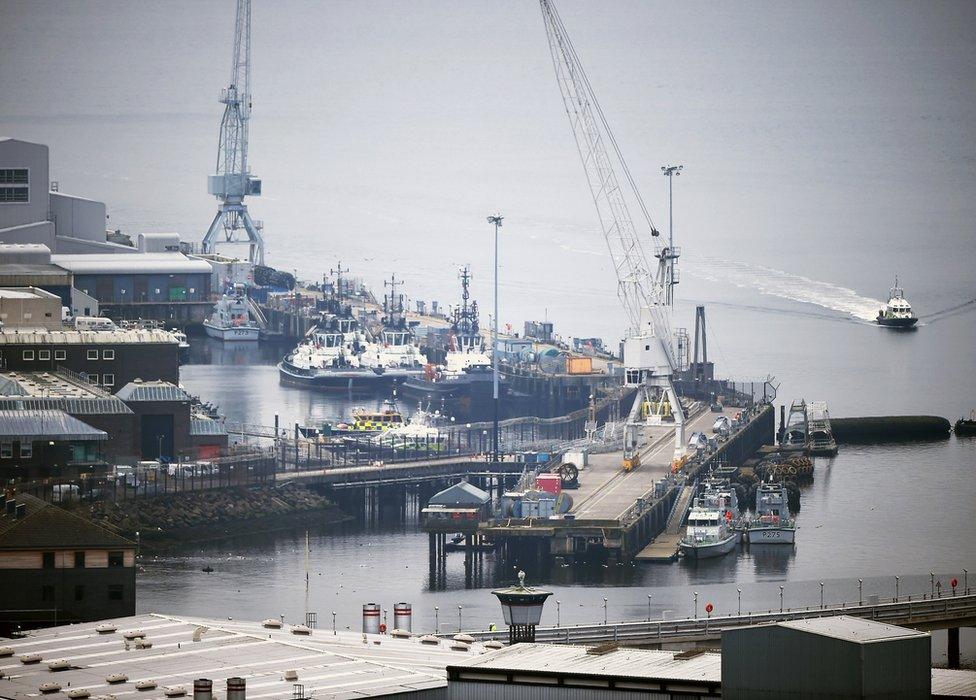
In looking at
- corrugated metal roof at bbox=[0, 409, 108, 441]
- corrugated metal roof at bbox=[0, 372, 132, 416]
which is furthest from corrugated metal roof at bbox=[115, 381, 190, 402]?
corrugated metal roof at bbox=[0, 409, 108, 441]

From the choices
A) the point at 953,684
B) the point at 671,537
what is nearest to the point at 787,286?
the point at 671,537

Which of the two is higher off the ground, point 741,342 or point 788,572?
point 741,342

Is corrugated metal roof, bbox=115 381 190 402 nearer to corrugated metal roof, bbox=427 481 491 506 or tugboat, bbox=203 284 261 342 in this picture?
corrugated metal roof, bbox=427 481 491 506

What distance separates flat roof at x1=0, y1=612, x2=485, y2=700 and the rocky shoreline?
22.9 metres

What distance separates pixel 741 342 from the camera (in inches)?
4230

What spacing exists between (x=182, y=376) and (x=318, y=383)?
4.58 metres

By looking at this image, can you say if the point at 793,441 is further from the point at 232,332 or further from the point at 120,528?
the point at 232,332

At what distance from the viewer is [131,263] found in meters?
97.4

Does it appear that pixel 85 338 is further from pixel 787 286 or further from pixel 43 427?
pixel 787 286

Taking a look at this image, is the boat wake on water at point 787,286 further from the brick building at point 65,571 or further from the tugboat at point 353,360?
the brick building at point 65,571

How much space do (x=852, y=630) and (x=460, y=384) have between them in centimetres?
6055

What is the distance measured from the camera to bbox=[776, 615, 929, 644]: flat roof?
79.4ft

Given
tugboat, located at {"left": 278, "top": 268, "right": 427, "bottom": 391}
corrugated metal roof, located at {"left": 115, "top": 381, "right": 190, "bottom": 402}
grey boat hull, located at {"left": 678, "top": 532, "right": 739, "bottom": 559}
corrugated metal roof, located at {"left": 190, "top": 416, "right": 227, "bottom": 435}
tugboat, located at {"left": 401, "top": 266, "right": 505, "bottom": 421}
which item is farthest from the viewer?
Result: tugboat, located at {"left": 278, "top": 268, "right": 427, "bottom": 391}

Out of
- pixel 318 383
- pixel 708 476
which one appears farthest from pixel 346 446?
pixel 318 383
